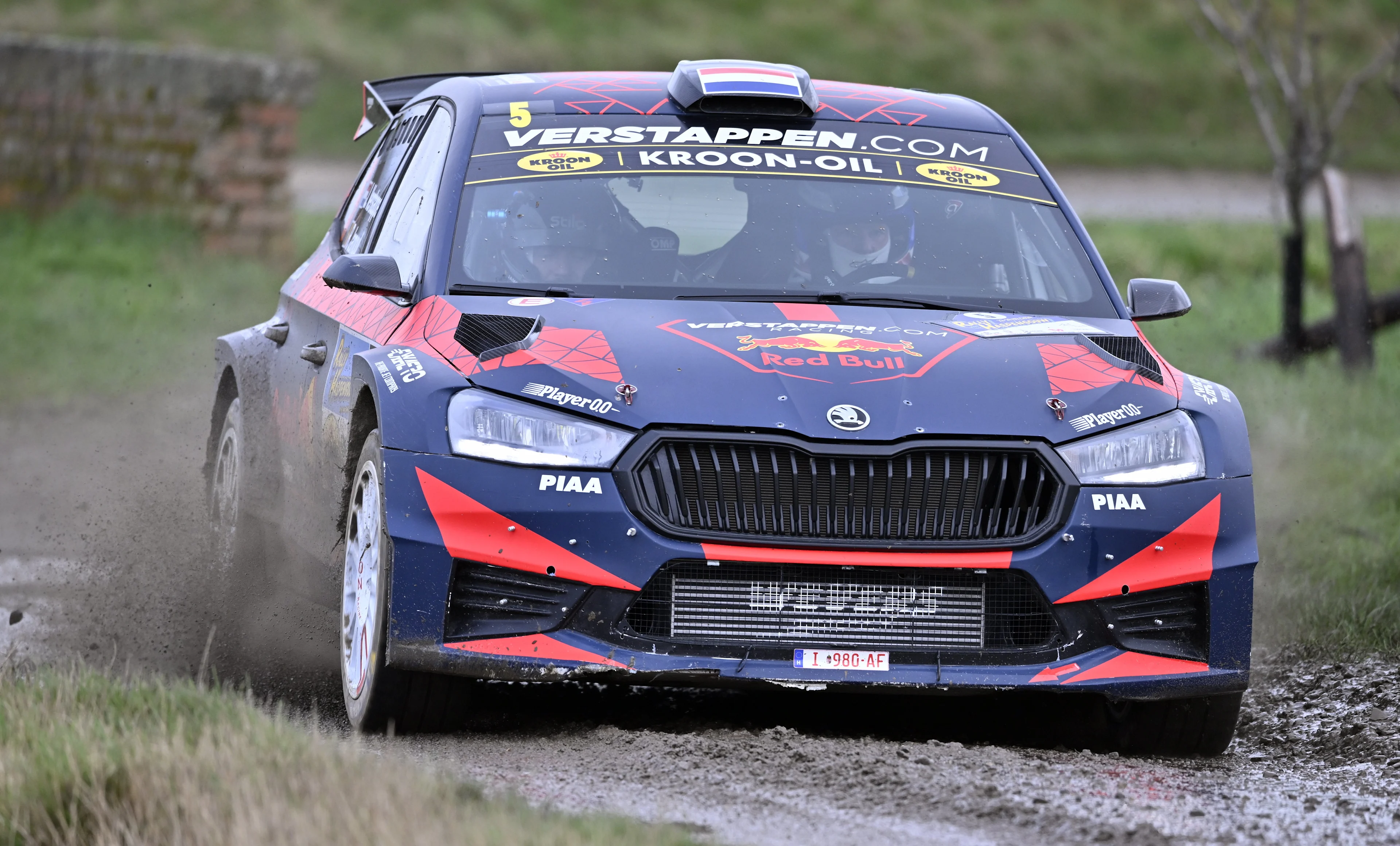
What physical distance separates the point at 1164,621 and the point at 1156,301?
118cm

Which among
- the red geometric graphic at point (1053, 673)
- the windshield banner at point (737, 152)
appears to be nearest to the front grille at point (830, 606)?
the red geometric graphic at point (1053, 673)

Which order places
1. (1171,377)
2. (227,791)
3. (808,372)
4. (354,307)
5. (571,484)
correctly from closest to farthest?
(227,791)
(571,484)
(808,372)
(1171,377)
(354,307)

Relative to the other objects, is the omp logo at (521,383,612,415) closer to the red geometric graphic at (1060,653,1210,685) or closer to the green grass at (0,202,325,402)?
the red geometric graphic at (1060,653,1210,685)

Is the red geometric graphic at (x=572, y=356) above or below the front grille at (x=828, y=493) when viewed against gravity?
above

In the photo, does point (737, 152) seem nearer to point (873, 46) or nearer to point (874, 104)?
point (874, 104)

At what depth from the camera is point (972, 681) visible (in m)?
4.93

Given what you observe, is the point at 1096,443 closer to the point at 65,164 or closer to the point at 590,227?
the point at 590,227

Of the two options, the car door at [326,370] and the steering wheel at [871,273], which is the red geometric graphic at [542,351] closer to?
the car door at [326,370]

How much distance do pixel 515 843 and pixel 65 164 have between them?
1410 centimetres

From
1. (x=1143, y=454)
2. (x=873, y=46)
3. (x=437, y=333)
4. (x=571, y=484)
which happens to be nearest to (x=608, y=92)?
(x=437, y=333)

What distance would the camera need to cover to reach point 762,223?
602 centimetres

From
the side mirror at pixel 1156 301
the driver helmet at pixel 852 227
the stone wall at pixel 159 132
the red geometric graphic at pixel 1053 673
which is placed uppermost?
the stone wall at pixel 159 132

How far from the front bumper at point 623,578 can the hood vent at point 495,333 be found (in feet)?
1.18

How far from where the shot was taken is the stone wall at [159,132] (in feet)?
51.5
